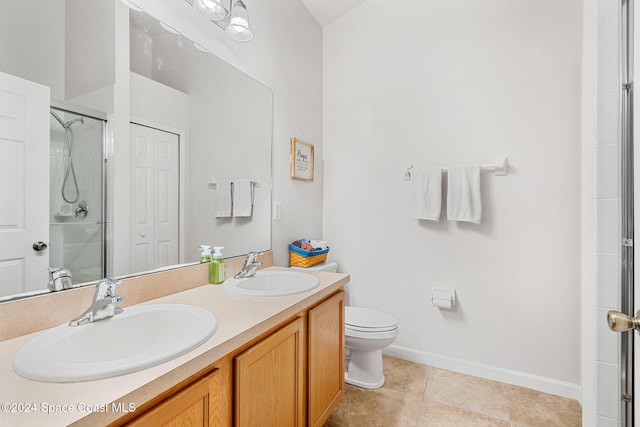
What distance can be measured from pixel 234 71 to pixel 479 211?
1701 millimetres

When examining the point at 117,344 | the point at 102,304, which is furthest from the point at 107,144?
the point at 117,344

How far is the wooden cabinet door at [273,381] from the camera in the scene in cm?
96

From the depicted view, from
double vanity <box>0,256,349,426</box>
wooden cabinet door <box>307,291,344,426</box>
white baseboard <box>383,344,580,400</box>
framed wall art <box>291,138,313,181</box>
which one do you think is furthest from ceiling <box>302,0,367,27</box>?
white baseboard <box>383,344,580,400</box>

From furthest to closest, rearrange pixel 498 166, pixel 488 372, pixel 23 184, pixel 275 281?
pixel 488 372, pixel 498 166, pixel 275 281, pixel 23 184

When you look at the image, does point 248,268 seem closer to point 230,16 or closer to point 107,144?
point 107,144

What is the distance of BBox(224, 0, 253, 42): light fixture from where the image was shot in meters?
1.59

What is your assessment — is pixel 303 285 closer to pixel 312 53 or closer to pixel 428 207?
pixel 428 207

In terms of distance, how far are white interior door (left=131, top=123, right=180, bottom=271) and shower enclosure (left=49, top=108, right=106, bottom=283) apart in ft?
0.42

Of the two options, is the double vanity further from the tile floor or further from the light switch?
the light switch

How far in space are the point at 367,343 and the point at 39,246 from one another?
1.62 m

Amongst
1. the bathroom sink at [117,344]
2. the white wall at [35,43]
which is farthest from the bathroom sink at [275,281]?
the white wall at [35,43]

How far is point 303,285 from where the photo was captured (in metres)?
1.55

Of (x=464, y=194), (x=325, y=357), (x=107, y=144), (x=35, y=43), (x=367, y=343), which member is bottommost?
(x=367, y=343)

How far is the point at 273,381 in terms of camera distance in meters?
1.11
